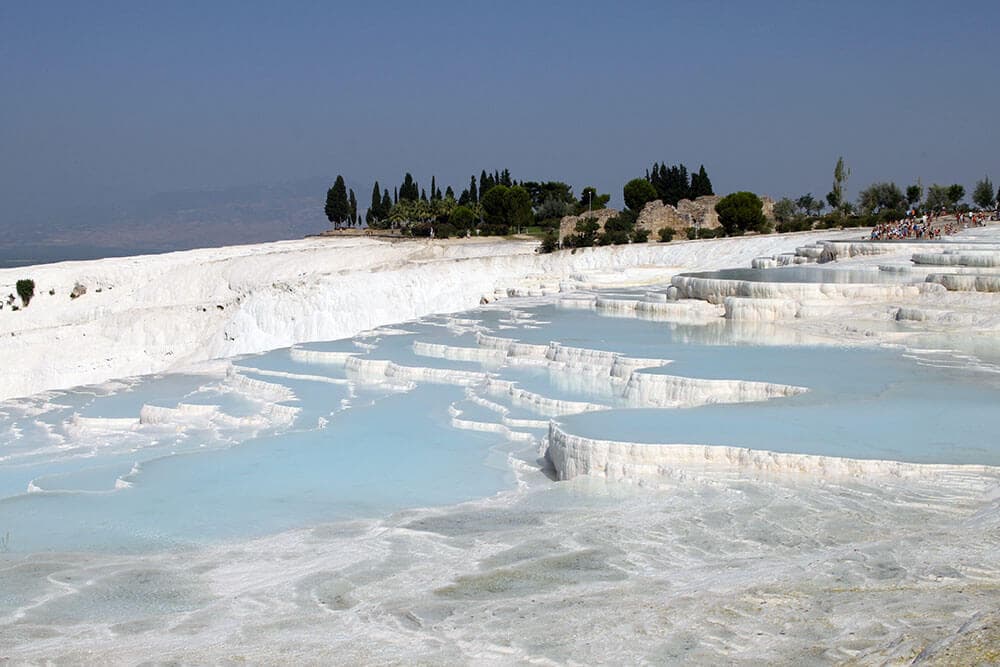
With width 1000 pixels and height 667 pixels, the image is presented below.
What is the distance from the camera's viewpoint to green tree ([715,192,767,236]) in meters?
27.9

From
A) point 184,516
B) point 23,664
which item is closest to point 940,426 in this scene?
point 184,516

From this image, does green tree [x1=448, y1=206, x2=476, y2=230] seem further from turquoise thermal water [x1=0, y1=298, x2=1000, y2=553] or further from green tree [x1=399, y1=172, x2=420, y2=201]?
turquoise thermal water [x1=0, y1=298, x2=1000, y2=553]

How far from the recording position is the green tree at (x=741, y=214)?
27.9m

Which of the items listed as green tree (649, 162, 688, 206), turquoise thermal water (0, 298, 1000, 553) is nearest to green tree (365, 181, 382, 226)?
green tree (649, 162, 688, 206)

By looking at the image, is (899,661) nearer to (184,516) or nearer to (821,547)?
(821,547)

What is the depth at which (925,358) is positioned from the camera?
10.3 m

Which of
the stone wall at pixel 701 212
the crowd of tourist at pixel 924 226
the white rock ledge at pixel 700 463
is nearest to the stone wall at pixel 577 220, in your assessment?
the stone wall at pixel 701 212

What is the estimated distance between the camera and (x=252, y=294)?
21.0m

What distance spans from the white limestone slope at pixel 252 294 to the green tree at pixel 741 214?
3537 millimetres

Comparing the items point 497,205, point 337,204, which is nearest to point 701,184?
point 497,205

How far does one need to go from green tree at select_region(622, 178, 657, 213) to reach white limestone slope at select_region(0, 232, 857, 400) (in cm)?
886

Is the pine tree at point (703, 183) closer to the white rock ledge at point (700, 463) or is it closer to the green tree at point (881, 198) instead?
the green tree at point (881, 198)

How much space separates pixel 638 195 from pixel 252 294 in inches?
711

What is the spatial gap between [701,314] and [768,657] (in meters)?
10.9
